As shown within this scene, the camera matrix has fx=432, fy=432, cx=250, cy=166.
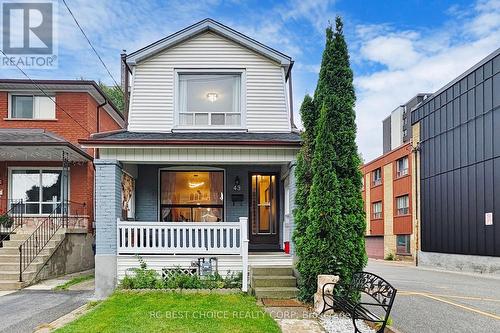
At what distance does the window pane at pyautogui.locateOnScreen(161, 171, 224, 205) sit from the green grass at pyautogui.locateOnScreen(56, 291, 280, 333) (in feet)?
12.2

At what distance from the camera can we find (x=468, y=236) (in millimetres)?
19812

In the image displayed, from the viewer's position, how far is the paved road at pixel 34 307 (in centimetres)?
738

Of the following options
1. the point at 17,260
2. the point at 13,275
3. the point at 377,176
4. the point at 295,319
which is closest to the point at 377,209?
the point at 377,176

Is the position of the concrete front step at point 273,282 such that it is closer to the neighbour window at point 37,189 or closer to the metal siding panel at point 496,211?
the neighbour window at point 37,189

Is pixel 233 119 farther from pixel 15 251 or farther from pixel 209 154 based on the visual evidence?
pixel 15 251

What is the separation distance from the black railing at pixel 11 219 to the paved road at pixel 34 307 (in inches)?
157

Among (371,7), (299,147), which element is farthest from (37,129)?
(371,7)

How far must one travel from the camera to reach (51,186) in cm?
1614

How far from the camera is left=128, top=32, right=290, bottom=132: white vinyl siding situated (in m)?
12.4

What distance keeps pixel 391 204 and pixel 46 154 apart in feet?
80.5

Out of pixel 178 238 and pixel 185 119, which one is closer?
pixel 178 238

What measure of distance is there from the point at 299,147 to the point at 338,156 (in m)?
1.87

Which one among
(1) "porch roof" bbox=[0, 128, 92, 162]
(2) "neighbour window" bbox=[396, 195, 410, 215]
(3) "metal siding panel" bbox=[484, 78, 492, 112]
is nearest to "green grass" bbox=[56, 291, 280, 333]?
(1) "porch roof" bbox=[0, 128, 92, 162]

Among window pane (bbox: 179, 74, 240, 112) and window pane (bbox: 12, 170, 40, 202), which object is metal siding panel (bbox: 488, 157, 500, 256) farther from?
window pane (bbox: 12, 170, 40, 202)
